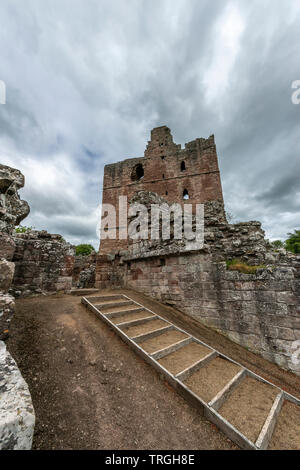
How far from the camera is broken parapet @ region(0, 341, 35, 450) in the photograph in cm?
106

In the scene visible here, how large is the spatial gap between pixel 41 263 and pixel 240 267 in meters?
5.63

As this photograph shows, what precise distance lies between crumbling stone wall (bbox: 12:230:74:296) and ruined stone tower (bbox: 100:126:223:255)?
Result: 32.7ft

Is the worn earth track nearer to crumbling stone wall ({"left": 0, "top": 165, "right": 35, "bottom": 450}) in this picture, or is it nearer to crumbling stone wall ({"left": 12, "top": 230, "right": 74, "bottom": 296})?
crumbling stone wall ({"left": 0, "top": 165, "right": 35, "bottom": 450})

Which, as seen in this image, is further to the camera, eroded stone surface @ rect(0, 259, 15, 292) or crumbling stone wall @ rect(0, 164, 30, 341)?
eroded stone surface @ rect(0, 259, 15, 292)

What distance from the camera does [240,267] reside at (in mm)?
4457

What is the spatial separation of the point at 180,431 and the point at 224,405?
2.38 feet

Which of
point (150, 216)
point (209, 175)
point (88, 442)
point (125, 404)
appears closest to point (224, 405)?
point (125, 404)

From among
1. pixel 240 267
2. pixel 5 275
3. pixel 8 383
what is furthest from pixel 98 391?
pixel 240 267

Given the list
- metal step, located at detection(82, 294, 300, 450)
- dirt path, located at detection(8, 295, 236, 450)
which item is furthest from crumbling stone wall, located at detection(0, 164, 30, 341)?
metal step, located at detection(82, 294, 300, 450)

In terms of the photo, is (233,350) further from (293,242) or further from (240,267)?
(293,242)

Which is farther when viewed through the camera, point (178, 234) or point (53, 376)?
point (178, 234)

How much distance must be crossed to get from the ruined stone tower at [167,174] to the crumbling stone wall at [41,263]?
9.96 meters

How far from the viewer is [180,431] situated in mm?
1921
